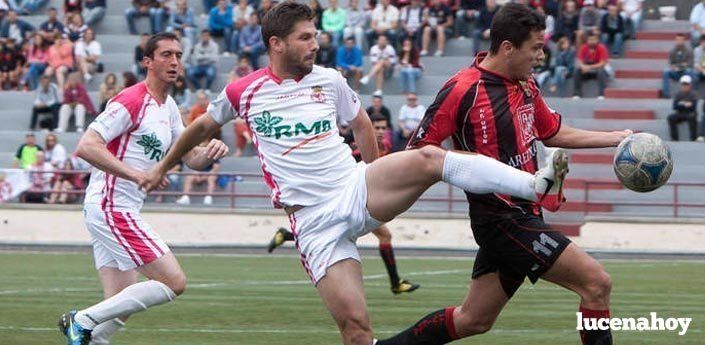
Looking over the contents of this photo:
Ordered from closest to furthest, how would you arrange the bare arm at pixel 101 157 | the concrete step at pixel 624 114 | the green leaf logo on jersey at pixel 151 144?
the bare arm at pixel 101 157
the green leaf logo on jersey at pixel 151 144
the concrete step at pixel 624 114

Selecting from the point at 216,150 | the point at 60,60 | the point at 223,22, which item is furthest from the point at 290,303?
the point at 60,60

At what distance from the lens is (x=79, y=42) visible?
32750 millimetres

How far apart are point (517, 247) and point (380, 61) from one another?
21.8 metres

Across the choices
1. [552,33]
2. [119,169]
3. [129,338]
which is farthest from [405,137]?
A: [119,169]

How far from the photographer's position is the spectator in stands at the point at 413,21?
30609 millimetres

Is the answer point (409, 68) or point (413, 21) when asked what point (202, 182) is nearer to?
point (409, 68)

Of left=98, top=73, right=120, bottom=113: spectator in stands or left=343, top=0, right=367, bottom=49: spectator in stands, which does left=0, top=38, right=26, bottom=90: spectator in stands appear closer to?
left=98, top=73, right=120, bottom=113: spectator in stands

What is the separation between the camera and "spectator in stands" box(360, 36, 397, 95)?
30.3 metres

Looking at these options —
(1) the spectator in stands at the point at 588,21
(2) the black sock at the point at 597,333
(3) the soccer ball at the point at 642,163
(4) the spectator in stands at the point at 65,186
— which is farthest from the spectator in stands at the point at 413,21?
(3) the soccer ball at the point at 642,163

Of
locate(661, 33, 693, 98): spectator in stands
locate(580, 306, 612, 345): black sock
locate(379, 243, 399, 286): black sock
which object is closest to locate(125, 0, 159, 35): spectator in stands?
locate(661, 33, 693, 98): spectator in stands

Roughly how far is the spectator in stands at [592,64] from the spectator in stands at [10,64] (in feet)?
40.3

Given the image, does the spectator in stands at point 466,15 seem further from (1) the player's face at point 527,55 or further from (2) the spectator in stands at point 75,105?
(1) the player's face at point 527,55

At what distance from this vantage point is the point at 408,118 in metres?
27.8

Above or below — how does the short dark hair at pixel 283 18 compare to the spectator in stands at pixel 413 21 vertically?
above
